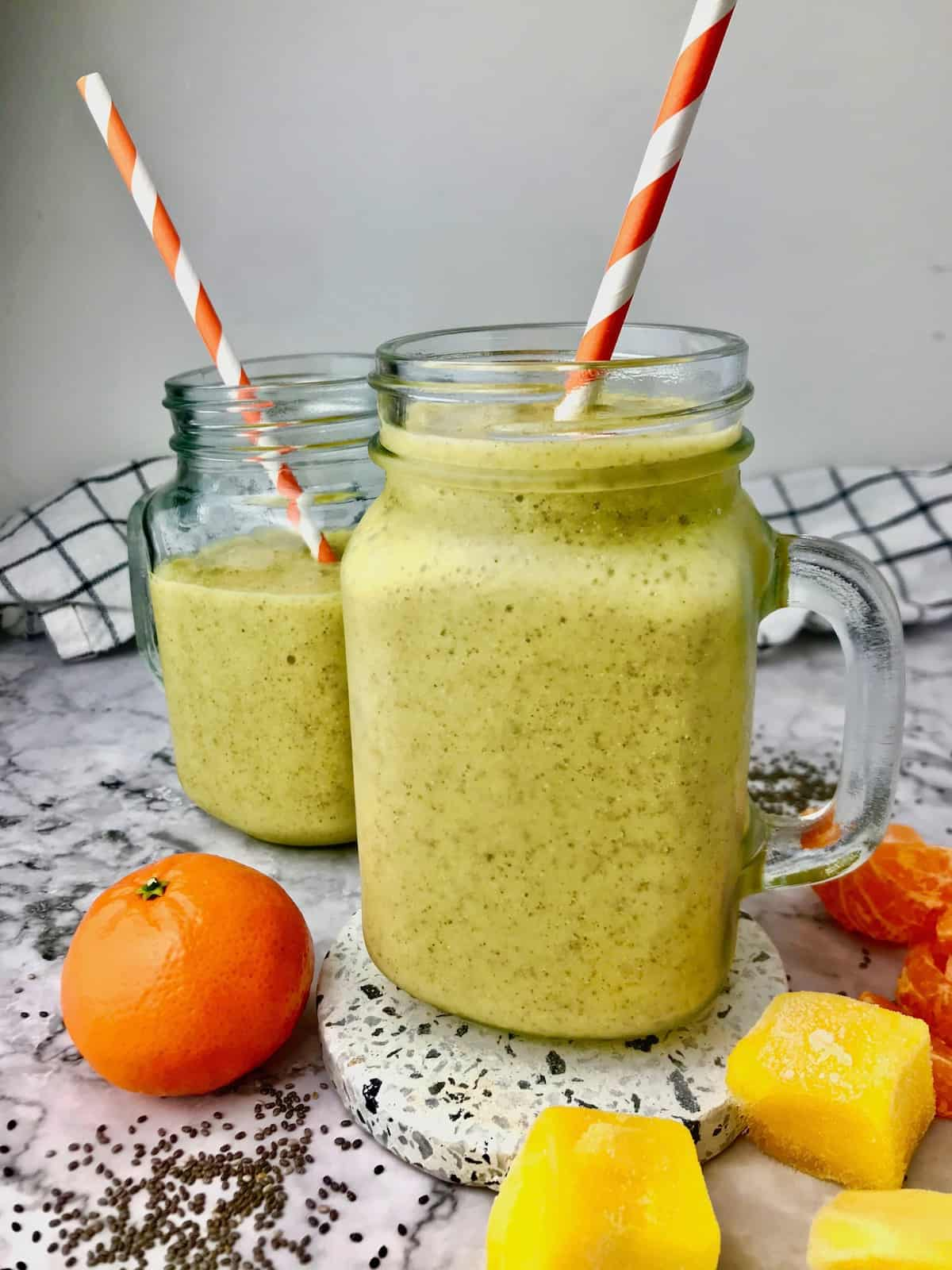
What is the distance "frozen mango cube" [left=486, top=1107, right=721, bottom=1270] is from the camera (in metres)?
0.56

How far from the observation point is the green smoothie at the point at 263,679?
94cm

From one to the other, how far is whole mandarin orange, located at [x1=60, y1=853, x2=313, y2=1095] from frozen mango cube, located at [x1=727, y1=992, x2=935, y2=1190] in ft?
1.00

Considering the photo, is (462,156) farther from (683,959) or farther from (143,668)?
(683,959)

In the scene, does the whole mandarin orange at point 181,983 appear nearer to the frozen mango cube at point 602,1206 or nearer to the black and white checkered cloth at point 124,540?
the frozen mango cube at point 602,1206

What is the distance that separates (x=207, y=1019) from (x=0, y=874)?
0.40m

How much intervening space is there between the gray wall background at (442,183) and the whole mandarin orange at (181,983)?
3.16 feet

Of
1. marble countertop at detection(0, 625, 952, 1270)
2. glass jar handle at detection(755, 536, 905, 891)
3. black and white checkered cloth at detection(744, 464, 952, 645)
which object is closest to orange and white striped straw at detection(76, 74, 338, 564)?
marble countertop at detection(0, 625, 952, 1270)

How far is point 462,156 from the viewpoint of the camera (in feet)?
4.69

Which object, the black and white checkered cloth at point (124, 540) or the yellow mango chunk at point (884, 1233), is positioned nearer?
the yellow mango chunk at point (884, 1233)

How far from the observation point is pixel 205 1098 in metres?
0.74

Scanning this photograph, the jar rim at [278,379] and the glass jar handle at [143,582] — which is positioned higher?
the jar rim at [278,379]

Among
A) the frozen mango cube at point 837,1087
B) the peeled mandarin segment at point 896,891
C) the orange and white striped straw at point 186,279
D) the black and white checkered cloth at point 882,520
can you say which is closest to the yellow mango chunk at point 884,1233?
the frozen mango cube at point 837,1087

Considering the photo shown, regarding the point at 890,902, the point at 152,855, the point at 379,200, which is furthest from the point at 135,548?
the point at 890,902

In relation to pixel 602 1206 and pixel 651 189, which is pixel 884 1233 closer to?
pixel 602 1206
